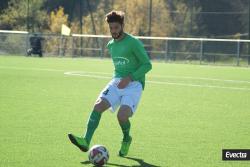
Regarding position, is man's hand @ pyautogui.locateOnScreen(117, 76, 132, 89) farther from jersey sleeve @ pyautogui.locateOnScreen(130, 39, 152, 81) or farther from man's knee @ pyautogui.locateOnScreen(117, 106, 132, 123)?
man's knee @ pyautogui.locateOnScreen(117, 106, 132, 123)

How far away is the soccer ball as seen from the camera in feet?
24.1

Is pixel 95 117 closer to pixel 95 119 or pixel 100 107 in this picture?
pixel 95 119

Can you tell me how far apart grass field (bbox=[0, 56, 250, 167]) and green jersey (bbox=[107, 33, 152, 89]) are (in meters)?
1.09

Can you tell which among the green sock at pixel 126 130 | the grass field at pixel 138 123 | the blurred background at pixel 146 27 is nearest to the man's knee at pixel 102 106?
the green sock at pixel 126 130

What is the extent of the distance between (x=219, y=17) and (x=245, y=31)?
7.41 feet

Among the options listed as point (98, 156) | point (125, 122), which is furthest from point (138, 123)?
point (98, 156)

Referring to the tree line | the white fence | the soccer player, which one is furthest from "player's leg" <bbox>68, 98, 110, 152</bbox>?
the tree line

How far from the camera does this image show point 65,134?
9.61 m

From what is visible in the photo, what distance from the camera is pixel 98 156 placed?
7.36 metres

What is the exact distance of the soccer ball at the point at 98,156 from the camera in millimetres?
7336

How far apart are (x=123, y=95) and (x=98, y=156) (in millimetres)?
1106

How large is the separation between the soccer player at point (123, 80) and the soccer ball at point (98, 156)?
18.0 inches

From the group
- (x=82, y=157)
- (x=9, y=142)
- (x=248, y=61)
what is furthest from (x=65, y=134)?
(x=248, y=61)

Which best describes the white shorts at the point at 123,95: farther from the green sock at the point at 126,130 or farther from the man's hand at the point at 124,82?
the green sock at the point at 126,130
